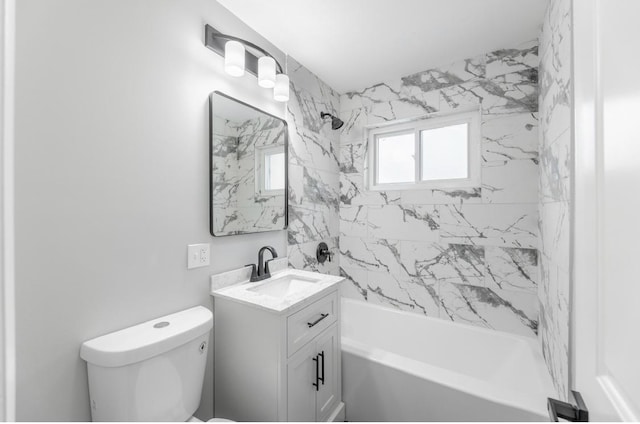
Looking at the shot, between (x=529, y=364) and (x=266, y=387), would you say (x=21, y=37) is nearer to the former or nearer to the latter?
(x=266, y=387)

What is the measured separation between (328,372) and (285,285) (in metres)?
0.59

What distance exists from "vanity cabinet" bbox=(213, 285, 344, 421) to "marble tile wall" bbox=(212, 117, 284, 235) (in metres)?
0.47

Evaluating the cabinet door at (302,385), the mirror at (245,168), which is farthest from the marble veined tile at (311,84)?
the cabinet door at (302,385)

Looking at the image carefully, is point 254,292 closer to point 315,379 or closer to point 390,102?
point 315,379

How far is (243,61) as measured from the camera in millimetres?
1441

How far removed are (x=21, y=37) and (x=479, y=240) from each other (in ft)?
8.74

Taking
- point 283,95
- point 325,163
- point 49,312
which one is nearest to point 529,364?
point 325,163

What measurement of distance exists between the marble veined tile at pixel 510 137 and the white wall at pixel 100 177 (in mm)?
2001

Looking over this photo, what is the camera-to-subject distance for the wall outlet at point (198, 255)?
136 cm

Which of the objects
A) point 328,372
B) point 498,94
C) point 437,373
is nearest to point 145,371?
point 328,372

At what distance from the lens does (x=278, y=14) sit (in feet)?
5.35

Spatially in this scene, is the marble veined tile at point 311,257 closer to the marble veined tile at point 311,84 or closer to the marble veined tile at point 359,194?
the marble veined tile at point 359,194

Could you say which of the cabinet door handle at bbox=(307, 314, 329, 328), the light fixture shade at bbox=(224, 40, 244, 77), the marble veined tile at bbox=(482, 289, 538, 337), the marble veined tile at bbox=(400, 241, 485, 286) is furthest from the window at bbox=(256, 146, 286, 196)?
the marble veined tile at bbox=(482, 289, 538, 337)

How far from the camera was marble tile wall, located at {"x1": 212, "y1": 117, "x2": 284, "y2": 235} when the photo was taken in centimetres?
151
